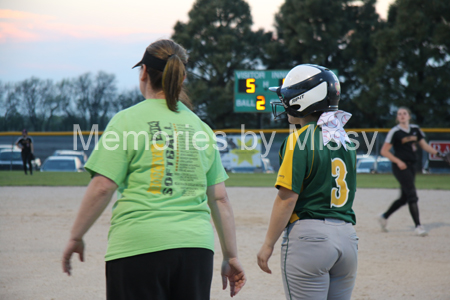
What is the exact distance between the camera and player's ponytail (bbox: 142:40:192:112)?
212cm

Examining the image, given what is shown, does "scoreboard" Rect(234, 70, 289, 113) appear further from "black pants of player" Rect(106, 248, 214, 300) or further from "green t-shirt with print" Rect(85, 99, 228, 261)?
"black pants of player" Rect(106, 248, 214, 300)

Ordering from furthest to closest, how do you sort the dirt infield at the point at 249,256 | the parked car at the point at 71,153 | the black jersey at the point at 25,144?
1. the parked car at the point at 71,153
2. the black jersey at the point at 25,144
3. the dirt infield at the point at 249,256

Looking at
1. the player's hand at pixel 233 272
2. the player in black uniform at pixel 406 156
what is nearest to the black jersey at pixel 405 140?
the player in black uniform at pixel 406 156

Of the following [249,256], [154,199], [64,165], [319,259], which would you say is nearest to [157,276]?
[154,199]

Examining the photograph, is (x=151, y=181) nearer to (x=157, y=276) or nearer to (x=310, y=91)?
(x=157, y=276)

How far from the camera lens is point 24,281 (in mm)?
4555

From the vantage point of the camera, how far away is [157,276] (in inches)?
76.4

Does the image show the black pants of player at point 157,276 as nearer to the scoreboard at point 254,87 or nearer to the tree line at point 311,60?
the scoreboard at point 254,87

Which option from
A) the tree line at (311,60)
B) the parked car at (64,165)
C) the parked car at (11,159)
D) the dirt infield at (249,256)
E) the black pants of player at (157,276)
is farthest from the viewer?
the tree line at (311,60)

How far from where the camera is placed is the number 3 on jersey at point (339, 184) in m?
2.29

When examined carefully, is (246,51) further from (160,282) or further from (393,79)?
(160,282)

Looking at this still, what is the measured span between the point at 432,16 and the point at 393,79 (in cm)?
465

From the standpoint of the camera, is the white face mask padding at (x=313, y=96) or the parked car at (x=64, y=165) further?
the parked car at (x=64, y=165)

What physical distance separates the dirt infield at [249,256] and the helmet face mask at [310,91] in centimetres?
232
